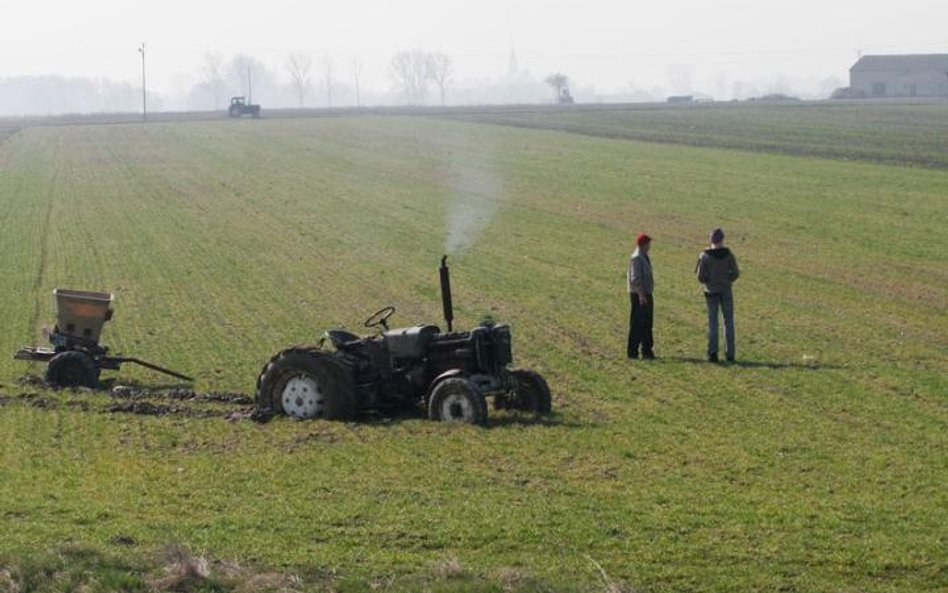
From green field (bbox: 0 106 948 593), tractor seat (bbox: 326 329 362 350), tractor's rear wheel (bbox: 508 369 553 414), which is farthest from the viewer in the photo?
tractor seat (bbox: 326 329 362 350)

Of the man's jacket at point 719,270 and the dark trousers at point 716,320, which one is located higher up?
the man's jacket at point 719,270

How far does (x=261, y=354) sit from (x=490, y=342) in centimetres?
558

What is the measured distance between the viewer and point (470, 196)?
48.9 m

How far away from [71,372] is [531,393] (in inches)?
246

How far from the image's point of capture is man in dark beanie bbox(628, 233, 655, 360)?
19797 mm

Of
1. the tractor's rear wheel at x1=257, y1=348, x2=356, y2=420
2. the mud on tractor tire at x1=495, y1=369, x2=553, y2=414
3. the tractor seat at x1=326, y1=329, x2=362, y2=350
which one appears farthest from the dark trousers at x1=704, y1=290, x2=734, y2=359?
the tractor's rear wheel at x1=257, y1=348, x2=356, y2=420

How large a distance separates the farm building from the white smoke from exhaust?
124 m

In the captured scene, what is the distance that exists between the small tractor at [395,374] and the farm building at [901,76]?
169077 mm

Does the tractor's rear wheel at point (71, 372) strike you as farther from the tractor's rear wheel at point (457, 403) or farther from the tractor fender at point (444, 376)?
the tractor's rear wheel at point (457, 403)

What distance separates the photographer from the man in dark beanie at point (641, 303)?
1980cm

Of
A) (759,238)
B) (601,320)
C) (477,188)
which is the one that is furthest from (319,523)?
(477,188)

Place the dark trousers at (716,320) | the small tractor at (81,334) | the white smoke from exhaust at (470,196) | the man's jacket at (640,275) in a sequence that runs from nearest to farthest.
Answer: the small tractor at (81,334)
the dark trousers at (716,320)
the man's jacket at (640,275)
the white smoke from exhaust at (470,196)

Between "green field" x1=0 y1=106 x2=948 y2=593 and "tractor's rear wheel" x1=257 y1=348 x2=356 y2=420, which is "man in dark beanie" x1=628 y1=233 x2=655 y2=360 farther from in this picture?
"tractor's rear wheel" x1=257 y1=348 x2=356 y2=420

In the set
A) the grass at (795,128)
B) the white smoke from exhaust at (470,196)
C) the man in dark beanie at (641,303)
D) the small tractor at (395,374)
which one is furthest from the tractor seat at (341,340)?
the grass at (795,128)
